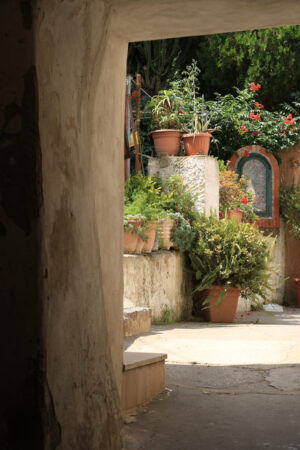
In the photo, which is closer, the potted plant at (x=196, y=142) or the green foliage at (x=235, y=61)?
the potted plant at (x=196, y=142)

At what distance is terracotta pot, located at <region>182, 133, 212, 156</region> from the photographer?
7.83 metres

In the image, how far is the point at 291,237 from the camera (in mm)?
10328

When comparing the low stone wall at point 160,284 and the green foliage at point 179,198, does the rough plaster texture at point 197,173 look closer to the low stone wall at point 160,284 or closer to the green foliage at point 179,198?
the green foliage at point 179,198

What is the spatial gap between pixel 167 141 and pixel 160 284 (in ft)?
7.96

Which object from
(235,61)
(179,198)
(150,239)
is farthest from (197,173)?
(235,61)

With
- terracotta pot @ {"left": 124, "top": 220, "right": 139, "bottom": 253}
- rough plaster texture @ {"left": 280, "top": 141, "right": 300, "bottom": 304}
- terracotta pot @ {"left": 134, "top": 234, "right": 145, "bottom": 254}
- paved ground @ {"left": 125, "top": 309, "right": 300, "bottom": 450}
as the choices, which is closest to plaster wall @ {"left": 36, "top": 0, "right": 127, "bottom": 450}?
paved ground @ {"left": 125, "top": 309, "right": 300, "bottom": 450}

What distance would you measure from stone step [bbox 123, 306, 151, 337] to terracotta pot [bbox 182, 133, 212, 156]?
368 centimetres

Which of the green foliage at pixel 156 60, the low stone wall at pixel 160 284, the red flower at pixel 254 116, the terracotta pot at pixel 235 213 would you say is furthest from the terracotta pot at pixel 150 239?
the green foliage at pixel 156 60

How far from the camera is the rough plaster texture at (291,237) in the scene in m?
10.4

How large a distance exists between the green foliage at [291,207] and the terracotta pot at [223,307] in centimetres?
369

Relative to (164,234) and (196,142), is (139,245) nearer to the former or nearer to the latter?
(164,234)

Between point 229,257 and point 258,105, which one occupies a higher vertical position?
point 258,105

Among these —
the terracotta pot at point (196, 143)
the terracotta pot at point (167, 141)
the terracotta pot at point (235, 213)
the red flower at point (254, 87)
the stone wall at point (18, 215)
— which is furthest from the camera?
the red flower at point (254, 87)

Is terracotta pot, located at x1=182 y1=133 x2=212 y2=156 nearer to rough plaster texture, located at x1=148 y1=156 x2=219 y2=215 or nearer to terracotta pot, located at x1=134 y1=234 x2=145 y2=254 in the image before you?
rough plaster texture, located at x1=148 y1=156 x2=219 y2=215
